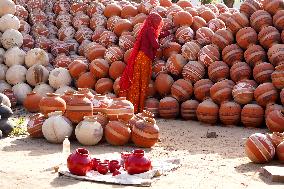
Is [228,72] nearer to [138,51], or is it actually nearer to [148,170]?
[138,51]

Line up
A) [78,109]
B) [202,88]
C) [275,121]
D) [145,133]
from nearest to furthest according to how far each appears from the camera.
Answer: [145,133] < [78,109] < [275,121] < [202,88]

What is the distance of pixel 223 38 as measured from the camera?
364 inches

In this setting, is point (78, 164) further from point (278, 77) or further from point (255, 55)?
point (255, 55)

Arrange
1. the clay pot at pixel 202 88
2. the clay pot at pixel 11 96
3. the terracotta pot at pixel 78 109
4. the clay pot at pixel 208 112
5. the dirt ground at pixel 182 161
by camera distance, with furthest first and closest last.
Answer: the clay pot at pixel 11 96, the clay pot at pixel 202 88, the clay pot at pixel 208 112, the terracotta pot at pixel 78 109, the dirt ground at pixel 182 161

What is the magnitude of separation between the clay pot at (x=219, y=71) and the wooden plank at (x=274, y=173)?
3.72m

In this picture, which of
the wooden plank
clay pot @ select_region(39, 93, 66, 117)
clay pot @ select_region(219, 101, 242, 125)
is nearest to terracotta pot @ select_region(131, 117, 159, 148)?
clay pot @ select_region(39, 93, 66, 117)

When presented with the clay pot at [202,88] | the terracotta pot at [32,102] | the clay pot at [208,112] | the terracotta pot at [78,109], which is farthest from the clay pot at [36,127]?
the clay pot at [202,88]

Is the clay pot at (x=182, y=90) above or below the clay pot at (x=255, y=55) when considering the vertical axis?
below

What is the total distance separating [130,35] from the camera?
10180 mm

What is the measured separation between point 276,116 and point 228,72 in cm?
169

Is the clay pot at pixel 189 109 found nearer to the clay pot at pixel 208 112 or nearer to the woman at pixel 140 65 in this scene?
the clay pot at pixel 208 112

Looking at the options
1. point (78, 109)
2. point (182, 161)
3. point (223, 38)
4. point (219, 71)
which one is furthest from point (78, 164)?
point (223, 38)

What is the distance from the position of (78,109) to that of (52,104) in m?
0.45

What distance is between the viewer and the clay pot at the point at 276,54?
8.50 metres
